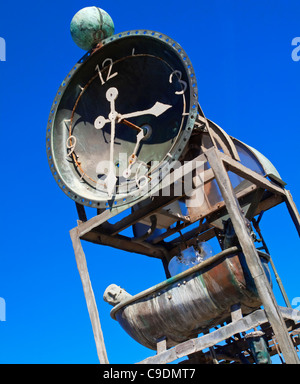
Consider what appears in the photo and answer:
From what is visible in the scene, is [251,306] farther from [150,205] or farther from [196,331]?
[150,205]

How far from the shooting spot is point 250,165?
33.9 ft

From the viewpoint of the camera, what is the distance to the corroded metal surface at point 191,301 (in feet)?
28.6

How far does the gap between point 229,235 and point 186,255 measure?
2.29 m

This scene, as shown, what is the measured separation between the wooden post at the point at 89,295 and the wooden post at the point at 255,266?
294 centimetres

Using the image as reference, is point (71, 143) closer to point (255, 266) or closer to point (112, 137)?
point (112, 137)

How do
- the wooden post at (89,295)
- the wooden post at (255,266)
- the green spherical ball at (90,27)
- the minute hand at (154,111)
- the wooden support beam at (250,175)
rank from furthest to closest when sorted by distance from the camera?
the green spherical ball at (90,27)
the minute hand at (154,111)
the wooden post at (89,295)
the wooden support beam at (250,175)
the wooden post at (255,266)

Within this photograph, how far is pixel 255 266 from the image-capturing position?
8141mm

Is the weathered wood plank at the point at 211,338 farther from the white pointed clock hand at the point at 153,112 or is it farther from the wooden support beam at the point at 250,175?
the white pointed clock hand at the point at 153,112

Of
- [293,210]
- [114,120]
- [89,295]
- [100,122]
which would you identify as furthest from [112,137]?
[293,210]

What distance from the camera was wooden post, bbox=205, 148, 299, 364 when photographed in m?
7.59

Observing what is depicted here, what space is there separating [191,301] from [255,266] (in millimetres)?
1384

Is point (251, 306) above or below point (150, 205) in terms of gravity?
below

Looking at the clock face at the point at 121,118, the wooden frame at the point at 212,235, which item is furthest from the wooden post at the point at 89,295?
the clock face at the point at 121,118
